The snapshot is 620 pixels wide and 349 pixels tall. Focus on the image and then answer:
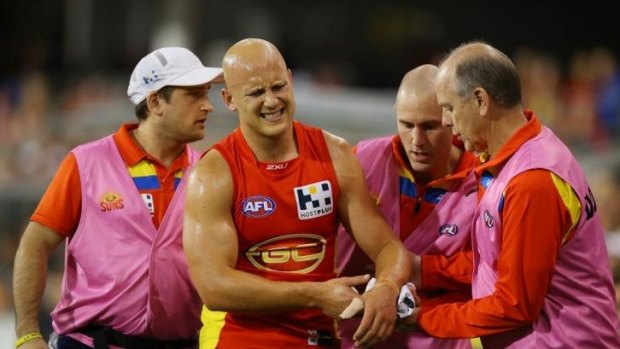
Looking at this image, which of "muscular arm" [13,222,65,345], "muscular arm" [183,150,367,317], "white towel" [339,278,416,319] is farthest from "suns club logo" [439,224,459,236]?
"muscular arm" [13,222,65,345]

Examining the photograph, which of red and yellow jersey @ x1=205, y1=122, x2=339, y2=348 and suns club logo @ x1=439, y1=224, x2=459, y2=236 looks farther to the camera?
suns club logo @ x1=439, y1=224, x2=459, y2=236

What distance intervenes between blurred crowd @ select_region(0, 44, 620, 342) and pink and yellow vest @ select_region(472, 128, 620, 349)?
6.87 feet

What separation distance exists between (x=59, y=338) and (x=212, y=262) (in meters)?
1.32

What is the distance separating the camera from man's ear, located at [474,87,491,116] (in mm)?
4125

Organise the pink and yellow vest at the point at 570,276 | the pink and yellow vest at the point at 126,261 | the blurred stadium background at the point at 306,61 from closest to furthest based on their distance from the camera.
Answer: the pink and yellow vest at the point at 570,276 → the pink and yellow vest at the point at 126,261 → the blurred stadium background at the point at 306,61

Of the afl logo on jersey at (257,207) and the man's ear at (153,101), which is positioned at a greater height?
the man's ear at (153,101)

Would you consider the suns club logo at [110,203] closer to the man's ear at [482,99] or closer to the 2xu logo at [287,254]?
the 2xu logo at [287,254]

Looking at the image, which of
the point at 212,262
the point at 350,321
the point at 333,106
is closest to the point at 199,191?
the point at 212,262

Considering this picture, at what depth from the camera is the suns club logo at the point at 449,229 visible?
4.80 metres

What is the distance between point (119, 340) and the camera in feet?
16.5

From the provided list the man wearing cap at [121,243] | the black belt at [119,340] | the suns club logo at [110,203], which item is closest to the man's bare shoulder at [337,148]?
the man wearing cap at [121,243]

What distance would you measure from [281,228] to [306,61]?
17.7 metres

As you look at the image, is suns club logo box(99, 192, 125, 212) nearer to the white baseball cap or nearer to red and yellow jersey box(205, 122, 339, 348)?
the white baseball cap

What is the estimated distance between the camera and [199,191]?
4.25m
